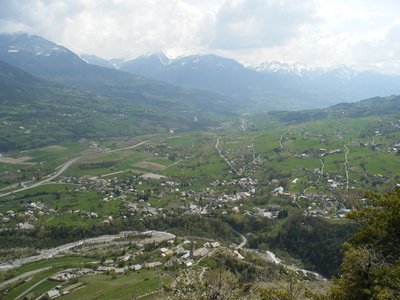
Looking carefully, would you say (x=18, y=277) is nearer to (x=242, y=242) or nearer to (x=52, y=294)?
(x=52, y=294)

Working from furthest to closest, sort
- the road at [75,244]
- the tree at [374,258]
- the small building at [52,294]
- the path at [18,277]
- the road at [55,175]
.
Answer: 1. the road at [55,175]
2. the road at [75,244]
3. the path at [18,277]
4. the small building at [52,294]
5. the tree at [374,258]

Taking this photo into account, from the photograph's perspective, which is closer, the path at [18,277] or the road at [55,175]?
the path at [18,277]

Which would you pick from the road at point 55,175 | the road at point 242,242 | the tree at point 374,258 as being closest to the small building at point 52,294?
the road at point 242,242

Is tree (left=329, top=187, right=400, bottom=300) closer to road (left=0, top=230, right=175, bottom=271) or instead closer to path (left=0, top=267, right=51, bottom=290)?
path (left=0, top=267, right=51, bottom=290)

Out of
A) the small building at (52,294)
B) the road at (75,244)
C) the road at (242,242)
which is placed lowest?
the road at (75,244)

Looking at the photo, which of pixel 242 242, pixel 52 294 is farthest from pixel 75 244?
pixel 242 242

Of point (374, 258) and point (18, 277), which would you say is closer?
point (374, 258)

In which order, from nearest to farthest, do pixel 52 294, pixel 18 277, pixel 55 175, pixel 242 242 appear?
pixel 52 294 < pixel 18 277 < pixel 242 242 < pixel 55 175

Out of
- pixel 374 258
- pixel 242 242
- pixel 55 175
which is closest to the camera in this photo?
pixel 374 258

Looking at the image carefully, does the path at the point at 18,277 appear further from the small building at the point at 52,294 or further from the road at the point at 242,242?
the road at the point at 242,242
